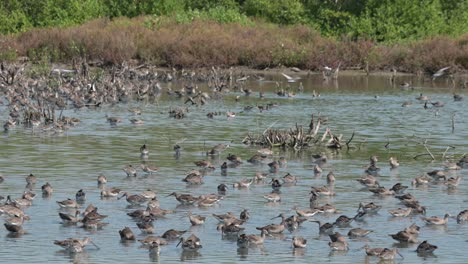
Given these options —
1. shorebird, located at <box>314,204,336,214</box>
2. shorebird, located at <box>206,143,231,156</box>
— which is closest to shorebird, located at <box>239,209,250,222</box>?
shorebird, located at <box>314,204,336,214</box>

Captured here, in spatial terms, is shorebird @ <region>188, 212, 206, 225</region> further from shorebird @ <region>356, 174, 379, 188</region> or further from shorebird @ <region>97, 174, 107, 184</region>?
shorebird @ <region>356, 174, 379, 188</region>

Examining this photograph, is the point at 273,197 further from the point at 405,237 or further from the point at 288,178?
the point at 405,237

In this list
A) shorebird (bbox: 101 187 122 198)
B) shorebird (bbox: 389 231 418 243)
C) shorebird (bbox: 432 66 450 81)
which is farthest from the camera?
shorebird (bbox: 432 66 450 81)

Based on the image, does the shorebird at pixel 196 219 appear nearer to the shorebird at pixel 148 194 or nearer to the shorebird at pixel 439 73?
the shorebird at pixel 148 194

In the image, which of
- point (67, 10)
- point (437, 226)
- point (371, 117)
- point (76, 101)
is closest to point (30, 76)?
point (76, 101)

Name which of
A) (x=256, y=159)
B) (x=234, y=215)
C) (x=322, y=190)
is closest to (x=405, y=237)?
(x=234, y=215)

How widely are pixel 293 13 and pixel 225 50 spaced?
9.86m

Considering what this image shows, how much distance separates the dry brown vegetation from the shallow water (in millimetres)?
8031

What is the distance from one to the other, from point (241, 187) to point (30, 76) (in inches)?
729

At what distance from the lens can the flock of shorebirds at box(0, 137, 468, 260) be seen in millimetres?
16688

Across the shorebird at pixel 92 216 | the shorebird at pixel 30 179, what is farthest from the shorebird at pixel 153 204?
the shorebird at pixel 30 179

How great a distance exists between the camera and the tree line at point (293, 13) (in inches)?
2100

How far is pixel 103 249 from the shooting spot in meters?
16.6

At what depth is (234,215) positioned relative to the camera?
1870 cm
